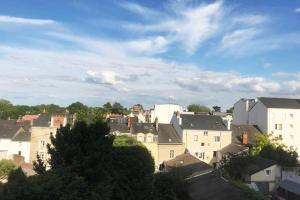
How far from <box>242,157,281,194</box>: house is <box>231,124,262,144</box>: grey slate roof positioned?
16.8 meters

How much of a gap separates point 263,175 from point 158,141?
18.8 m

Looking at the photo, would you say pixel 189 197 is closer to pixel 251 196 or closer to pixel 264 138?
pixel 251 196

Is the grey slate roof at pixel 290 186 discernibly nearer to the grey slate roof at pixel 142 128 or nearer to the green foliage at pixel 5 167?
the grey slate roof at pixel 142 128

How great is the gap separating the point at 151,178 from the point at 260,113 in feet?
153

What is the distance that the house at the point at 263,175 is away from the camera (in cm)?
4984

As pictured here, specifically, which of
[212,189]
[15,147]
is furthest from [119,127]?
[212,189]

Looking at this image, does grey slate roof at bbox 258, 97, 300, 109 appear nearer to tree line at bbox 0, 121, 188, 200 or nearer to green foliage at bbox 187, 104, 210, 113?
tree line at bbox 0, 121, 188, 200

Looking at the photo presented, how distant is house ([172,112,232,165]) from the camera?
66750 millimetres

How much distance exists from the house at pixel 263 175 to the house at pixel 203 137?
52.8 feet

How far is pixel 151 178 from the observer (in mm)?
31047

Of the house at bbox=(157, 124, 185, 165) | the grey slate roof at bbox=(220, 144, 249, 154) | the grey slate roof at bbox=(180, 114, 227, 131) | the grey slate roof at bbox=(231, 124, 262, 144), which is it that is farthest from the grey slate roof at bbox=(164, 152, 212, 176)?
the grey slate roof at bbox=(231, 124, 262, 144)

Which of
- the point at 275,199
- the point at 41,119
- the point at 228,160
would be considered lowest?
the point at 275,199

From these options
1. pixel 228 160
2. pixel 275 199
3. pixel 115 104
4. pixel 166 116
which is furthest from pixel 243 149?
pixel 115 104

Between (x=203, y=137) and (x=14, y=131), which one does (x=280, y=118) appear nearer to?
(x=203, y=137)
